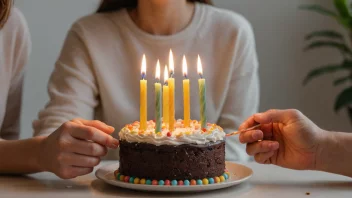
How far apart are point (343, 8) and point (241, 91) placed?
1461mm

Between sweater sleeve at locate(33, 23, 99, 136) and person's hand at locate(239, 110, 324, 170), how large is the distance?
2.13 feet

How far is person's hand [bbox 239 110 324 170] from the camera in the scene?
4.54ft

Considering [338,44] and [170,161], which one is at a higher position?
[338,44]

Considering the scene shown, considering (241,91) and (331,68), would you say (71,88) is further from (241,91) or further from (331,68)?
(331,68)

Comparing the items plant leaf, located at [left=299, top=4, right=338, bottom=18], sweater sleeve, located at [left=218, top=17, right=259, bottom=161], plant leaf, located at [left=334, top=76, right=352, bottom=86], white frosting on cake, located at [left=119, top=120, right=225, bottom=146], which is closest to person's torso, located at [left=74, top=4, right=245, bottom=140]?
sweater sleeve, located at [left=218, top=17, right=259, bottom=161]

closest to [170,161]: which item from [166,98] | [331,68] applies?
[166,98]

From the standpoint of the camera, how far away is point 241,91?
2.03 m

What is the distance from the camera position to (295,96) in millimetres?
3520

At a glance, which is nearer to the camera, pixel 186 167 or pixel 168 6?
pixel 186 167

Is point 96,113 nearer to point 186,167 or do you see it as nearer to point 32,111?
point 186,167

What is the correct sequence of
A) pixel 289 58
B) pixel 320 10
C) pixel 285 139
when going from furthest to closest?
pixel 289 58
pixel 320 10
pixel 285 139

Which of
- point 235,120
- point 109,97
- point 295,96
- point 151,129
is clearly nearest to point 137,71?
point 109,97

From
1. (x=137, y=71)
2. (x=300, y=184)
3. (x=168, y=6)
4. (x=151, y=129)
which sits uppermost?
(x=168, y=6)

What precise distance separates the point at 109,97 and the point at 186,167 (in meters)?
0.79
